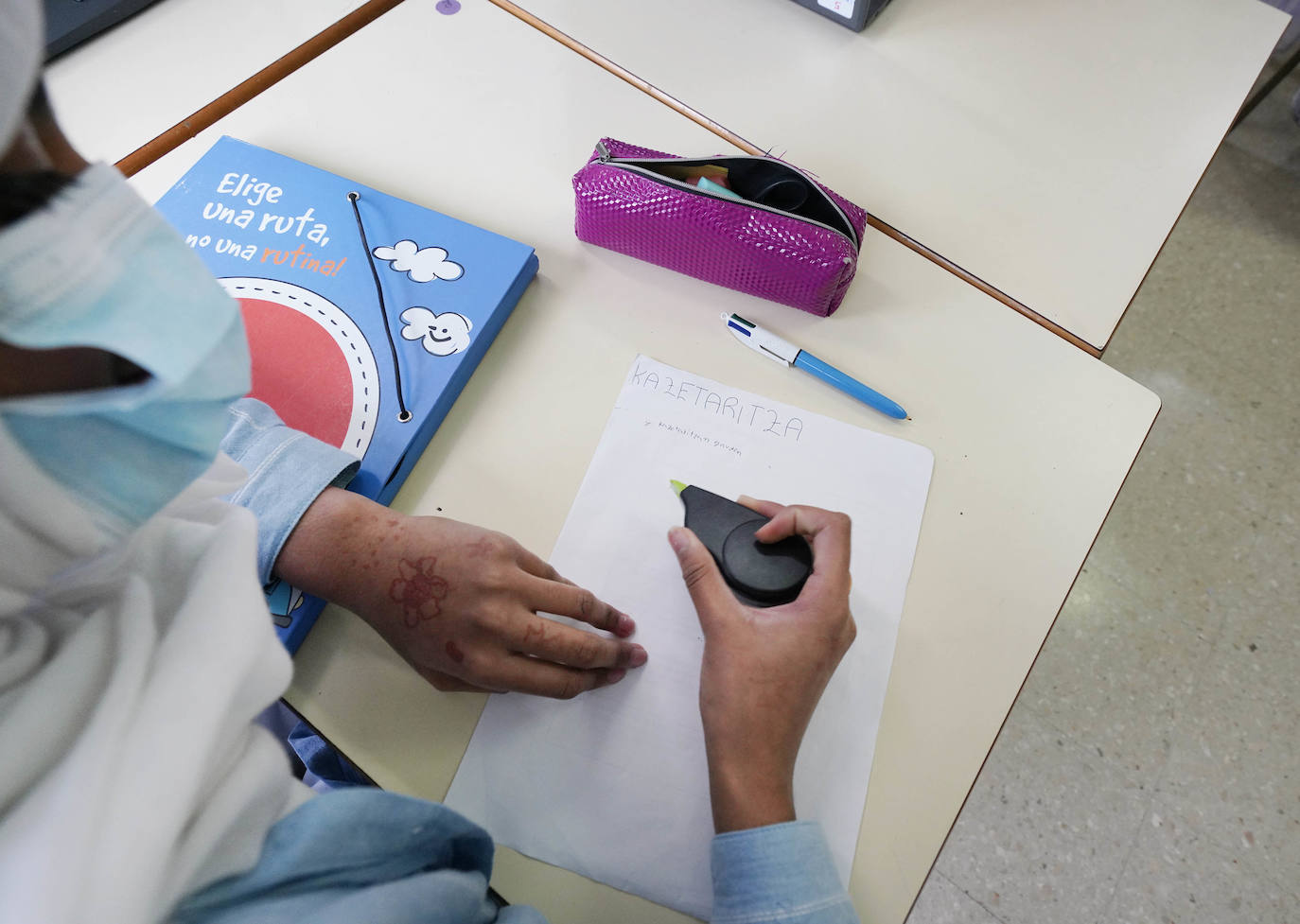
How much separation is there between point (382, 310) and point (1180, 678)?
131cm

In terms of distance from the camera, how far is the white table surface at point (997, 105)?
683 millimetres

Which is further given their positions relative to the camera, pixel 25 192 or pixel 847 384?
pixel 847 384

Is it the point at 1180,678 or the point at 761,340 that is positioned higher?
the point at 761,340

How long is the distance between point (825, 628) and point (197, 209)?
0.64 meters

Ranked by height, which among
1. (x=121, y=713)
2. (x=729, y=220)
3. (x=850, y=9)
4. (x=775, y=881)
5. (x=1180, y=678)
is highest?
(x=850, y=9)

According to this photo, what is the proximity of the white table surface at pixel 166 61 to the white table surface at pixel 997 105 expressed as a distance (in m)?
0.28

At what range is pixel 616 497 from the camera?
56 centimetres

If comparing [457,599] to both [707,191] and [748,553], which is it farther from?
[707,191]

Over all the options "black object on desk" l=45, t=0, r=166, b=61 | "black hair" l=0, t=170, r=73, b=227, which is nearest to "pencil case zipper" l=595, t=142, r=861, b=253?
"black hair" l=0, t=170, r=73, b=227

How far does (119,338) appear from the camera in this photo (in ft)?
0.93

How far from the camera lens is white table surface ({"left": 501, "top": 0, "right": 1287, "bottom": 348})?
68cm

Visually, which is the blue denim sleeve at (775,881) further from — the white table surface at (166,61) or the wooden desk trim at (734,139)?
the white table surface at (166,61)

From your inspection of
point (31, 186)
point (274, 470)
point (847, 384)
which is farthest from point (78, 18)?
point (847, 384)

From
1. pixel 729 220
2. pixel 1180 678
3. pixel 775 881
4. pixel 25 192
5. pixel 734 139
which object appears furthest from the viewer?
pixel 1180 678
